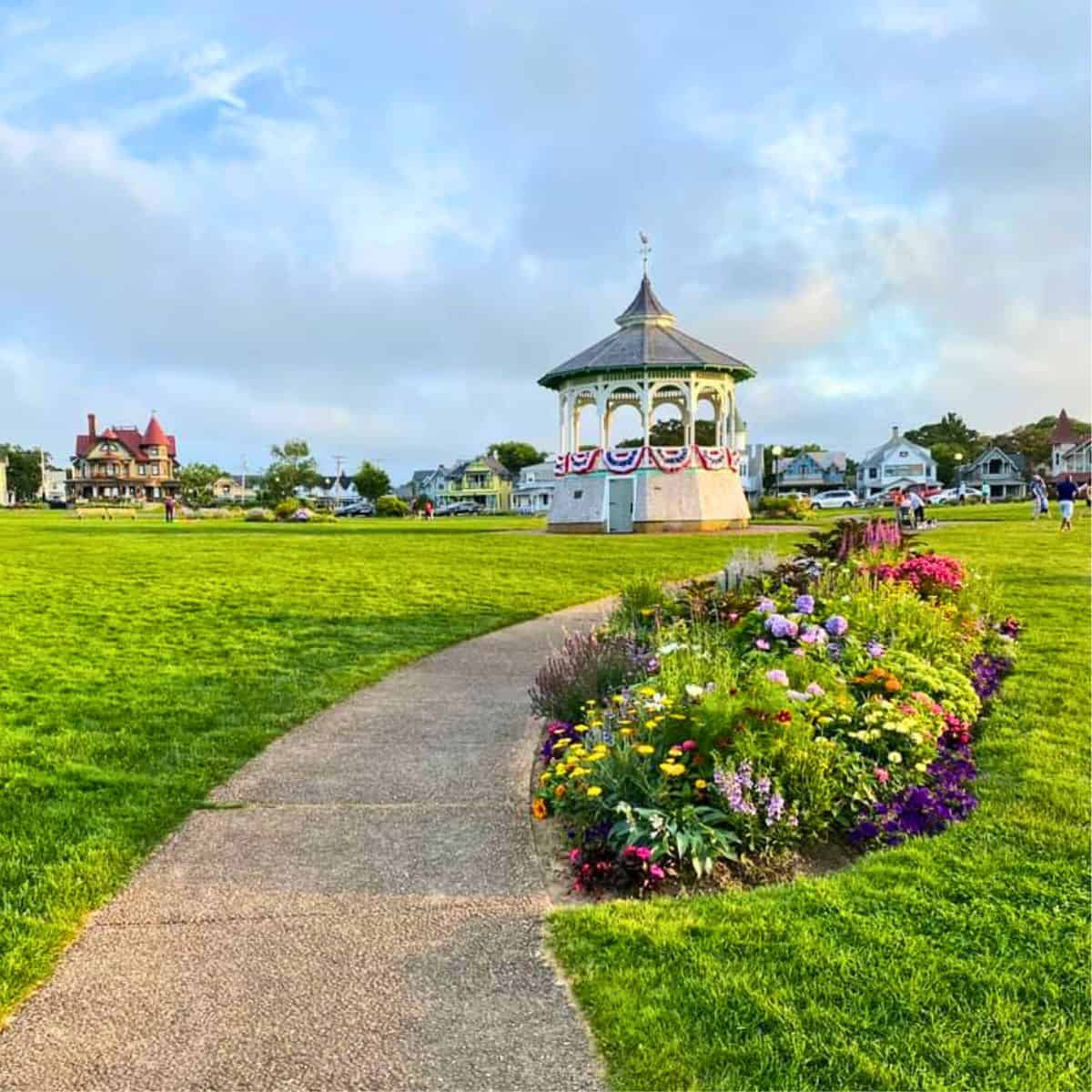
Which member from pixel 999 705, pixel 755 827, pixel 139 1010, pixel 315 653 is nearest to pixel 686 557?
pixel 315 653

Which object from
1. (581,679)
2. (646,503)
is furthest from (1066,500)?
(581,679)

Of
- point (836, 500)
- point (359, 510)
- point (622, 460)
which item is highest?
point (622, 460)

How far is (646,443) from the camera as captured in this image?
103 feet

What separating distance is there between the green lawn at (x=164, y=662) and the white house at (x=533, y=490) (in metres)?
85.4

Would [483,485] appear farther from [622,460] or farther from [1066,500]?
[1066,500]

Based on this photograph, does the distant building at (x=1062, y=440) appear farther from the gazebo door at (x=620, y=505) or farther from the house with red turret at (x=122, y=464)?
the house with red turret at (x=122, y=464)

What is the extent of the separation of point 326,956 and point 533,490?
103 m

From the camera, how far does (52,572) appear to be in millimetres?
15578

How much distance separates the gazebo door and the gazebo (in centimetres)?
3

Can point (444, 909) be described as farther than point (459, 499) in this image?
No

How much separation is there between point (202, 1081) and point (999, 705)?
560 centimetres

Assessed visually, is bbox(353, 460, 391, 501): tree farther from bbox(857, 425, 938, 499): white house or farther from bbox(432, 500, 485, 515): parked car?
bbox(857, 425, 938, 499): white house

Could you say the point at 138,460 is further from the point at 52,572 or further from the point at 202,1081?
the point at 202,1081

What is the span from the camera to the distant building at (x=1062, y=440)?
86188 mm
